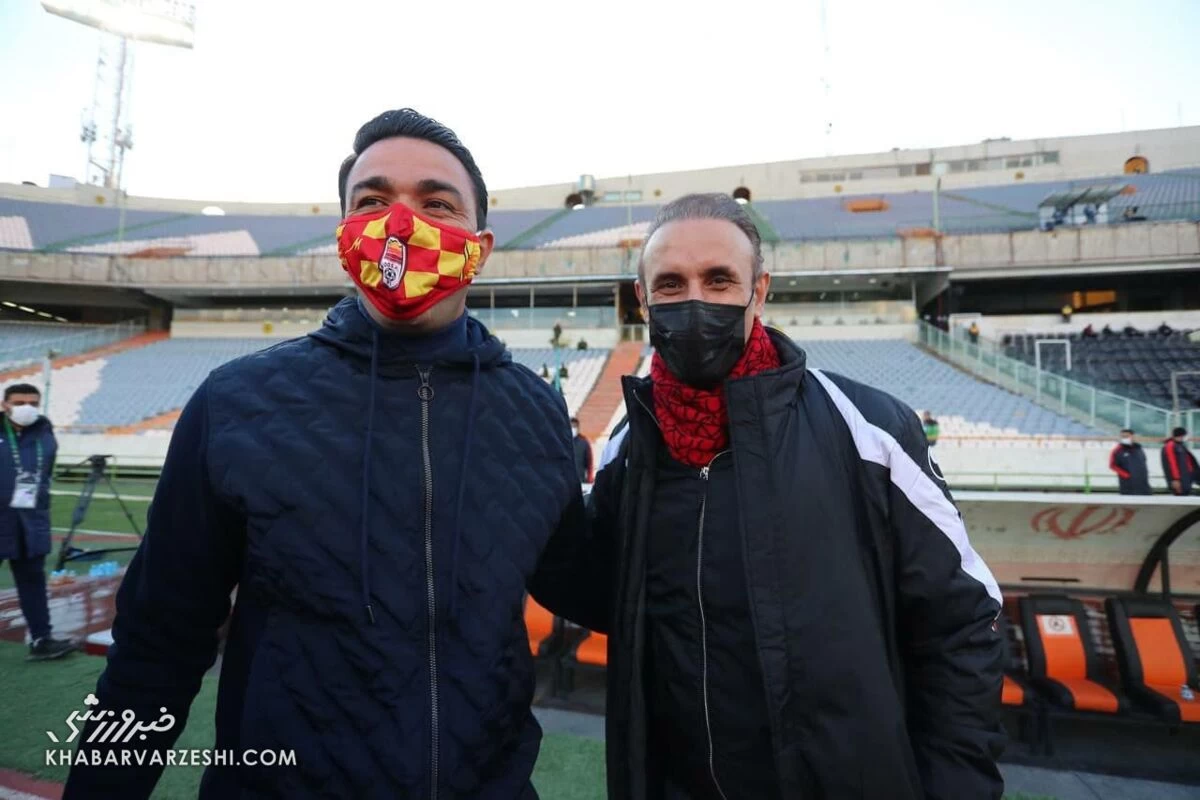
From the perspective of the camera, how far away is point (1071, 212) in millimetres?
26109

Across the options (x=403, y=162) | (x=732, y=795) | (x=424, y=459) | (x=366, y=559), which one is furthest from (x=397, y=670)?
(x=403, y=162)

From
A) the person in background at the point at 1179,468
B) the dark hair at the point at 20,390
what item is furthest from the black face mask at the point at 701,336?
the person in background at the point at 1179,468

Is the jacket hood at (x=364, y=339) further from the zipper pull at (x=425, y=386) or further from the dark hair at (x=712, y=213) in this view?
the dark hair at (x=712, y=213)

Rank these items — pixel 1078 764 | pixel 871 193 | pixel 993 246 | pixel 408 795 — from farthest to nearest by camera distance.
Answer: pixel 871 193
pixel 993 246
pixel 1078 764
pixel 408 795

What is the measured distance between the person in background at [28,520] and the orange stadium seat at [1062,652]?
6.39 meters

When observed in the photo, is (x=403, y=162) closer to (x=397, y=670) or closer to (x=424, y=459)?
(x=424, y=459)

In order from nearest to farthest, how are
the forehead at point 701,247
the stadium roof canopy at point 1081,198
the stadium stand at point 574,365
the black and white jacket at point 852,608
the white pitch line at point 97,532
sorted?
the black and white jacket at point 852,608, the forehead at point 701,247, the white pitch line at point 97,532, the stadium stand at point 574,365, the stadium roof canopy at point 1081,198

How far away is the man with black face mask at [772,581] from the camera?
1305 mm

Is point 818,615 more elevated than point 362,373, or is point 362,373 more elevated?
point 362,373

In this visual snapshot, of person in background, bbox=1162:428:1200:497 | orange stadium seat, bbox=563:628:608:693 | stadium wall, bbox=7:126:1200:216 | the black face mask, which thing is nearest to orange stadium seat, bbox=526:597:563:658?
orange stadium seat, bbox=563:628:608:693

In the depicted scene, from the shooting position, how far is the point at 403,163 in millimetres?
1356

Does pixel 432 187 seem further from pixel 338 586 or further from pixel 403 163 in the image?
pixel 338 586

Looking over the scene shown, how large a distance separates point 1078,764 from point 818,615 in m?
3.07

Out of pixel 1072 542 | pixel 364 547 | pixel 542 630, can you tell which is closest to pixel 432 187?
pixel 364 547
